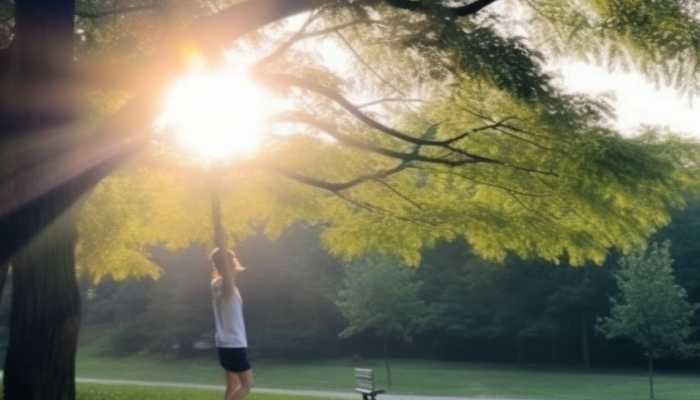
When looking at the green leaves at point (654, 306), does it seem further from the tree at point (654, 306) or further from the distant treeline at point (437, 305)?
the distant treeline at point (437, 305)

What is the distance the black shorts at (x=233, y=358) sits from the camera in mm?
7434

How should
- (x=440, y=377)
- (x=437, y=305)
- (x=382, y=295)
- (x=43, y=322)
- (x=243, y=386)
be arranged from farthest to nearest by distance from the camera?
1. (x=437, y=305)
2. (x=382, y=295)
3. (x=440, y=377)
4. (x=243, y=386)
5. (x=43, y=322)

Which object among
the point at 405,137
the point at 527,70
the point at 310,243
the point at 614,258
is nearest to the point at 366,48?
the point at 405,137

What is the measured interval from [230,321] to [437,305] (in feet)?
139

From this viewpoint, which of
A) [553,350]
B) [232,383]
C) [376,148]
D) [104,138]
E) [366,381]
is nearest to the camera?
[104,138]

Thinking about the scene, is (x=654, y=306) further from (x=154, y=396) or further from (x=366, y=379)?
(x=154, y=396)

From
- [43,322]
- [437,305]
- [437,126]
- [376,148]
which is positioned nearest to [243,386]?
[43,322]

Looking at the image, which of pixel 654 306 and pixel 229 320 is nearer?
pixel 229 320

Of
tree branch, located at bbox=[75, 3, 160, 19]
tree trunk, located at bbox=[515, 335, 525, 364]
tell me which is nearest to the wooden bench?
tree branch, located at bbox=[75, 3, 160, 19]

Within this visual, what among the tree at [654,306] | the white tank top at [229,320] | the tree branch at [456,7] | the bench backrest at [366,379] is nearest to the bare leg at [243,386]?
the white tank top at [229,320]

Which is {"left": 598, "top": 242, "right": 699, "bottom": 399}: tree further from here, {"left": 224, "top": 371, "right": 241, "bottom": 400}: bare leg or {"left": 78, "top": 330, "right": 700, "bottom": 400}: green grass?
{"left": 224, "top": 371, "right": 241, "bottom": 400}: bare leg

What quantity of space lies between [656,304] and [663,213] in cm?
2653

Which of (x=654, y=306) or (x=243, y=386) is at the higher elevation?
(x=654, y=306)

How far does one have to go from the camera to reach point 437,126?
8.87 metres
